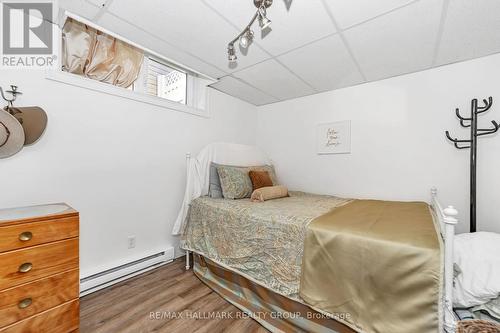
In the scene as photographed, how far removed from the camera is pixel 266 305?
1547 millimetres

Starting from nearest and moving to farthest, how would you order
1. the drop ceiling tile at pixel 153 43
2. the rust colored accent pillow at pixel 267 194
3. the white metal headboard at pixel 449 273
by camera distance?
the white metal headboard at pixel 449 273
the drop ceiling tile at pixel 153 43
the rust colored accent pillow at pixel 267 194

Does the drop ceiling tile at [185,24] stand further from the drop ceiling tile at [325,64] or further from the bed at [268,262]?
the bed at [268,262]

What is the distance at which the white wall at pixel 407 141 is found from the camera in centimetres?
200

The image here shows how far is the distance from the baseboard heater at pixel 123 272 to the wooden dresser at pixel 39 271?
0.58 metres

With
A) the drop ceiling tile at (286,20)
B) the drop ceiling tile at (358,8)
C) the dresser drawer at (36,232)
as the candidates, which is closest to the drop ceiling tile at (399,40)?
the drop ceiling tile at (358,8)

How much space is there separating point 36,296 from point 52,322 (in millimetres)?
184

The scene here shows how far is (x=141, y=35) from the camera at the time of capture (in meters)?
1.75

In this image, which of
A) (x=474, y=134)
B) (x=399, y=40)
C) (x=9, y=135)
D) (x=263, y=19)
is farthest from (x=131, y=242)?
(x=474, y=134)

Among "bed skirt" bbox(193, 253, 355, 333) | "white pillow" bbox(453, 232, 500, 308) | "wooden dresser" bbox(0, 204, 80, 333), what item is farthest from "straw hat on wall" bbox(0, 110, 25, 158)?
"white pillow" bbox(453, 232, 500, 308)

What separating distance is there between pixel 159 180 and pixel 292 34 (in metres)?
1.93

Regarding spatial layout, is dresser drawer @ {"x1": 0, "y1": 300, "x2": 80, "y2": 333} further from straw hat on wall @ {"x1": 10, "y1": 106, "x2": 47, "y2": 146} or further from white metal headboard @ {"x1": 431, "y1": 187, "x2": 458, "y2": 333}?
white metal headboard @ {"x1": 431, "y1": 187, "x2": 458, "y2": 333}

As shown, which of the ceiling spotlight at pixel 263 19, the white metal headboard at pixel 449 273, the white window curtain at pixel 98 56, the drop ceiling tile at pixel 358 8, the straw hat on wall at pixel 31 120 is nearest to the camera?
the white metal headboard at pixel 449 273

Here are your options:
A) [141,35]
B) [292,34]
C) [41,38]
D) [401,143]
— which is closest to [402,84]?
[401,143]

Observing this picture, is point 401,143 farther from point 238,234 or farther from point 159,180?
point 159,180
